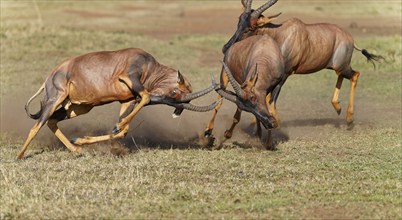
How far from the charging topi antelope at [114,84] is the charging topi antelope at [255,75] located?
2.00 ft

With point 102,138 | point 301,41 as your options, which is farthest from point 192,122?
point 102,138

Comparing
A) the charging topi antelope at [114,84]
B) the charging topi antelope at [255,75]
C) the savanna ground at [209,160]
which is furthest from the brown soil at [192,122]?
the charging topi antelope at [255,75]

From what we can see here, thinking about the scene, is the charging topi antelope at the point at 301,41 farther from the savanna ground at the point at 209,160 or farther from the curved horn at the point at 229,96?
the curved horn at the point at 229,96

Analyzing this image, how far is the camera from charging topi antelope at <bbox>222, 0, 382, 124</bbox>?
12875 millimetres

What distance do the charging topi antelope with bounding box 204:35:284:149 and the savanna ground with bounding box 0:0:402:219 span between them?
62 cm

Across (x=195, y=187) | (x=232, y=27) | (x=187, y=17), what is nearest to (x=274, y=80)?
(x=195, y=187)

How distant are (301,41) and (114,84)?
3.61 meters

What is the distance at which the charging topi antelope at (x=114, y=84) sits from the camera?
36.1 feet

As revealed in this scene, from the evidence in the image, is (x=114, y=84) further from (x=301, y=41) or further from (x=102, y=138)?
(x=301, y=41)

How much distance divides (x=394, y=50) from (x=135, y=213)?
17612mm

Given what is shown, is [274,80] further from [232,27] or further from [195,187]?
[232,27]

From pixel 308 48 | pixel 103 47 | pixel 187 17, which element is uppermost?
pixel 308 48

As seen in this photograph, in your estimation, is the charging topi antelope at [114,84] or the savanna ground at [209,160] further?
the charging topi antelope at [114,84]

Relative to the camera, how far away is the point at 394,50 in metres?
23.5
